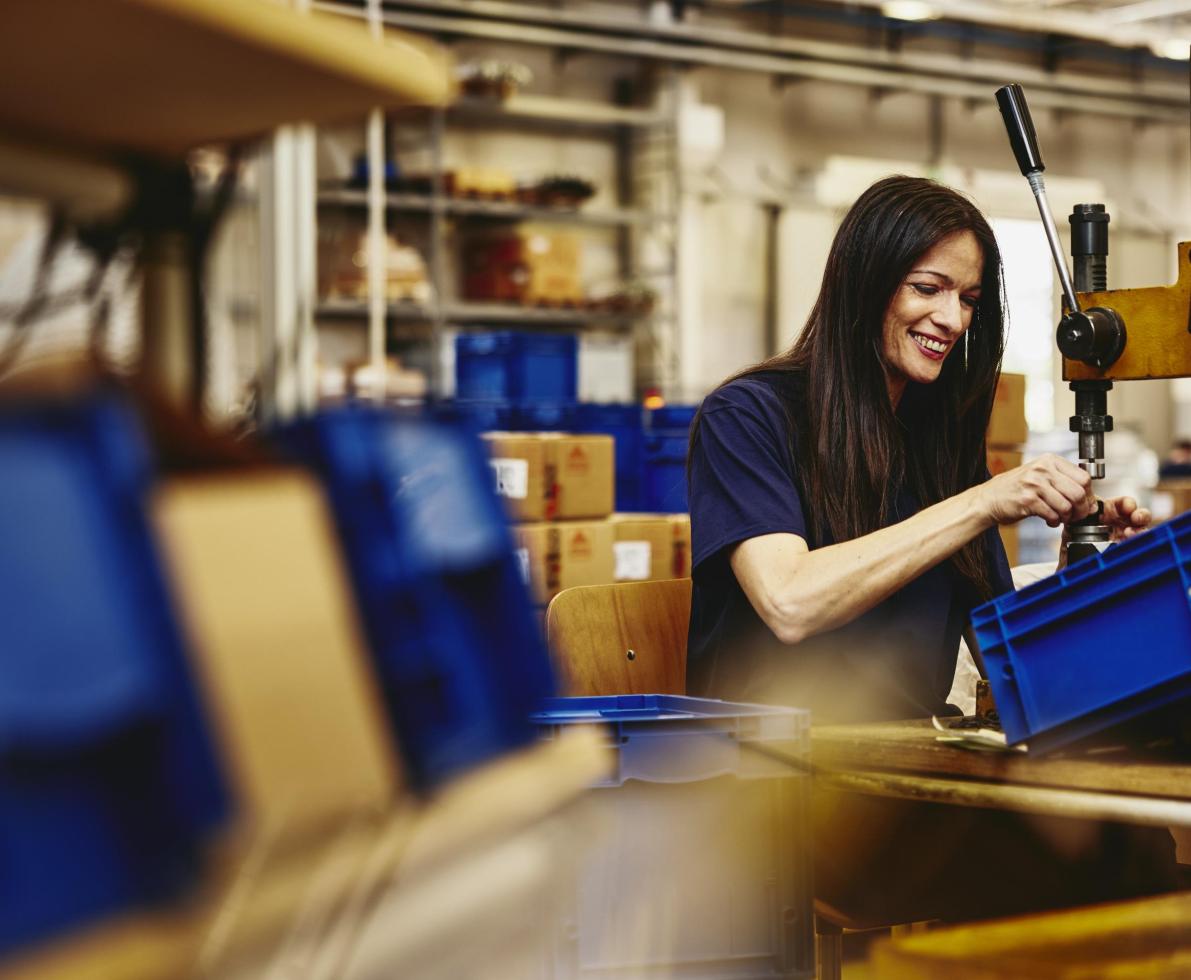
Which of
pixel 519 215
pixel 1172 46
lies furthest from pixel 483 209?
pixel 1172 46

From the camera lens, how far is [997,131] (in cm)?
1037

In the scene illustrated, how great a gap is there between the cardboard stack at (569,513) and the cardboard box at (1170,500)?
2423 mm

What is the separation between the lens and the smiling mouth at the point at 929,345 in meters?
2.01

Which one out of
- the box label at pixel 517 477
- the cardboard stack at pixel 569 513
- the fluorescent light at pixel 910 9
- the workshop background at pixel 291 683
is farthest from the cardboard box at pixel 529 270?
the workshop background at pixel 291 683

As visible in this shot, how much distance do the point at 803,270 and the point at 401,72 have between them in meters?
8.65

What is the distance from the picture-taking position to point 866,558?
1.78m

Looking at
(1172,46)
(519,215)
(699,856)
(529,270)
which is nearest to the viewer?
(699,856)

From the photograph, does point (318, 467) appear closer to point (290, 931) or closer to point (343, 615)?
point (343, 615)

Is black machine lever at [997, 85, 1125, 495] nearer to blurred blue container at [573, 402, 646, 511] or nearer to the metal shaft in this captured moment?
the metal shaft

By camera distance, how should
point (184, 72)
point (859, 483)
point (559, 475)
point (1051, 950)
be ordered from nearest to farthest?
point (184, 72) < point (1051, 950) < point (859, 483) < point (559, 475)

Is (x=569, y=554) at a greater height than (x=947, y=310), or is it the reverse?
(x=947, y=310)

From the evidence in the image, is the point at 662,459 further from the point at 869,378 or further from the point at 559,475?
the point at 869,378

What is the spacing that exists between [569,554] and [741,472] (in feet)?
9.27

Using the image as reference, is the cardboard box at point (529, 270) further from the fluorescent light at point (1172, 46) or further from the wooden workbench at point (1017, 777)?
the wooden workbench at point (1017, 777)
